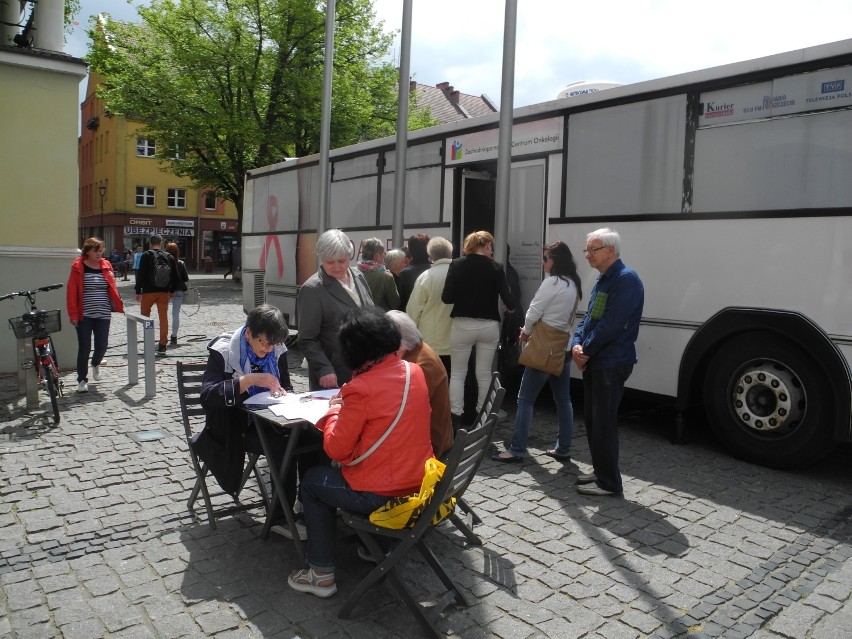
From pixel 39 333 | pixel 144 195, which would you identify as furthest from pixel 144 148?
pixel 39 333

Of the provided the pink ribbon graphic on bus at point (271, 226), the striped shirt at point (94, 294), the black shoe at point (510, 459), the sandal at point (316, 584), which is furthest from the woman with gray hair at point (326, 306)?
the pink ribbon graphic on bus at point (271, 226)

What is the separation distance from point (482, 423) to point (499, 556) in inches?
33.4

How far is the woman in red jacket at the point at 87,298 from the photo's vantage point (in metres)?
8.20

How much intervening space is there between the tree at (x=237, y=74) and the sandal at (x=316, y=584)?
2596 centimetres

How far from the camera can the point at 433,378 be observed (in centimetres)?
401

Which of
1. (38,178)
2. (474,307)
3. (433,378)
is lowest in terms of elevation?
(433,378)

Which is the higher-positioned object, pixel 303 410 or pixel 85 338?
pixel 303 410

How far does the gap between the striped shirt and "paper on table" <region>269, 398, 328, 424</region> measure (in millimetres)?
5068

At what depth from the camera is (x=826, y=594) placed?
3.86 metres

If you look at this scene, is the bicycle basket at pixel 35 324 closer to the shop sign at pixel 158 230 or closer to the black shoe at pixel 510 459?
the black shoe at pixel 510 459

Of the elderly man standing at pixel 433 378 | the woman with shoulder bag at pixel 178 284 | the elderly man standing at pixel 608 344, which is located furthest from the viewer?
the woman with shoulder bag at pixel 178 284

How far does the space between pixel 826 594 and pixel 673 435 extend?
3160 millimetres

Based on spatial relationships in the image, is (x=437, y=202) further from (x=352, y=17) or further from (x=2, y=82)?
(x=352, y=17)

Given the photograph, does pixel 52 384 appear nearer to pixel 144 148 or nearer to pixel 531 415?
pixel 531 415
